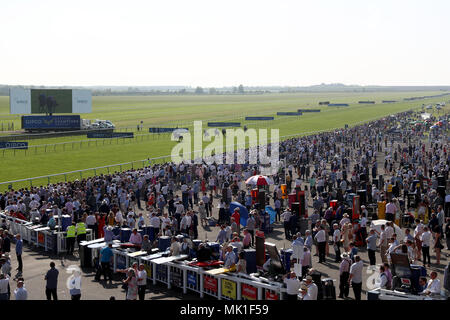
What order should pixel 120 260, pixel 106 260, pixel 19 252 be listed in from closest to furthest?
pixel 106 260
pixel 120 260
pixel 19 252

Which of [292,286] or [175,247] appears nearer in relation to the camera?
[292,286]

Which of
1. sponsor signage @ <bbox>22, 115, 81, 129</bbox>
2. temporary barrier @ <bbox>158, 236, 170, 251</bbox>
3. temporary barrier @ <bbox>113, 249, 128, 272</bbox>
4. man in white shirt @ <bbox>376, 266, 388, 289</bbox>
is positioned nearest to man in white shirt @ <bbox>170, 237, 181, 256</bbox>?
temporary barrier @ <bbox>158, 236, 170, 251</bbox>

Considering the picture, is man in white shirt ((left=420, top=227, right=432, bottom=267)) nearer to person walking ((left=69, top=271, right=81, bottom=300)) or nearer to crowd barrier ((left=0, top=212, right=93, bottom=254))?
person walking ((left=69, top=271, right=81, bottom=300))

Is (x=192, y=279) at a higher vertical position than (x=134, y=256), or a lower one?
lower

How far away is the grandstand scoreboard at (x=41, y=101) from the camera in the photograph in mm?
68250

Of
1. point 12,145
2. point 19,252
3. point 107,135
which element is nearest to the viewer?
point 19,252

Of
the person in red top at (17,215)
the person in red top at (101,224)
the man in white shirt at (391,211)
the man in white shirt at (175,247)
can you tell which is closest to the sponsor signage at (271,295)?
Result: the man in white shirt at (175,247)

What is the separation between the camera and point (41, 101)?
227ft

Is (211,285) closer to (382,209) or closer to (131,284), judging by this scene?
(131,284)

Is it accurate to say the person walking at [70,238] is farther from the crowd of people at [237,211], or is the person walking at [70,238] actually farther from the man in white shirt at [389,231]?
the man in white shirt at [389,231]

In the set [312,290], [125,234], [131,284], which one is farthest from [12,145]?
[312,290]

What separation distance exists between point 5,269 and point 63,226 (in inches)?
190

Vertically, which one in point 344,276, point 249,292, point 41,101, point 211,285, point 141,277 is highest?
point 41,101
